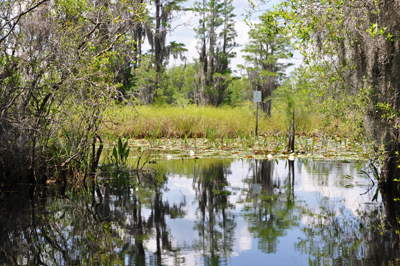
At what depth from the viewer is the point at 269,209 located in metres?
4.95

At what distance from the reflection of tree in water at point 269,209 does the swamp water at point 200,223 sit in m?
0.01

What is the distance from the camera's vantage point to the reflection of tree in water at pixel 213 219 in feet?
11.4

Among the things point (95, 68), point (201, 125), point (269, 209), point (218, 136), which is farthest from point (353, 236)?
point (201, 125)

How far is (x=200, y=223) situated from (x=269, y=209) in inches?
40.2

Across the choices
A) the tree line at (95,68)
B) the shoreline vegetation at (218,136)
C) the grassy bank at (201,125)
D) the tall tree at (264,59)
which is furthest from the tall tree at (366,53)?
the tall tree at (264,59)

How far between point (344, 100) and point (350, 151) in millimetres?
5064

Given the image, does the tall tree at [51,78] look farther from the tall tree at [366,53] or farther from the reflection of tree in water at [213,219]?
the tall tree at [366,53]

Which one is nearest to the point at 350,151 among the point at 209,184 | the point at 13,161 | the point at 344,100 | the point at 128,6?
the point at 344,100

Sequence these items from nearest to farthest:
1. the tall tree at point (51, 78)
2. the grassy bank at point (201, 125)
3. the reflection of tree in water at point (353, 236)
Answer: the reflection of tree in water at point (353, 236) < the tall tree at point (51, 78) < the grassy bank at point (201, 125)

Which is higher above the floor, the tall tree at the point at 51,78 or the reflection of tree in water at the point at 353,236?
the tall tree at the point at 51,78

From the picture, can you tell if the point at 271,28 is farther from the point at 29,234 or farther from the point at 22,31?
the point at 29,234

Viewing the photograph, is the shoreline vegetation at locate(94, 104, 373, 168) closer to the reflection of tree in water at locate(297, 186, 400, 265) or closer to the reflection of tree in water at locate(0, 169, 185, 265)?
the reflection of tree in water at locate(0, 169, 185, 265)

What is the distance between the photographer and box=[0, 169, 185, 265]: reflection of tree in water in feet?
10.9

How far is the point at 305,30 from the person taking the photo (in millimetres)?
5305
